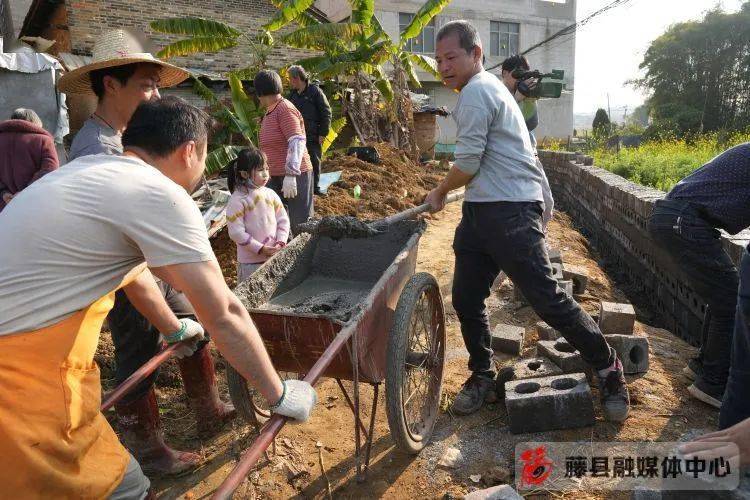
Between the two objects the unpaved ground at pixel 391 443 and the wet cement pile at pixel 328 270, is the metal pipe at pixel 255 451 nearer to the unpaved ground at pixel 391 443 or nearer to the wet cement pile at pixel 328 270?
the unpaved ground at pixel 391 443

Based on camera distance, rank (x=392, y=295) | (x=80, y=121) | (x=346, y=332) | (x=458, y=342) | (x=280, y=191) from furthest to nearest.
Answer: (x=80, y=121) → (x=280, y=191) → (x=458, y=342) → (x=392, y=295) → (x=346, y=332)

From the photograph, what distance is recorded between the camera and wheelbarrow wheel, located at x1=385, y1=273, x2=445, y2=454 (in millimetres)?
2473

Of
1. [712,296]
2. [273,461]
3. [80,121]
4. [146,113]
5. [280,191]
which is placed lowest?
[273,461]

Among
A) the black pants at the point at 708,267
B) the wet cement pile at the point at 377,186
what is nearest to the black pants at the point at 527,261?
the black pants at the point at 708,267

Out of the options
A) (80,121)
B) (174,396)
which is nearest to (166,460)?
(174,396)

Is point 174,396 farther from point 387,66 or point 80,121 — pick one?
point 387,66

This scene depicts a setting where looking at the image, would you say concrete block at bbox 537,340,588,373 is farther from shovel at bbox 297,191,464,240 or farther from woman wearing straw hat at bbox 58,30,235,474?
woman wearing straw hat at bbox 58,30,235,474

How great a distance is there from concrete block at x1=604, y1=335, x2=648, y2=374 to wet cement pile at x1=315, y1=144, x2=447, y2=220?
493 cm

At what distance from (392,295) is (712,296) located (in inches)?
74.3

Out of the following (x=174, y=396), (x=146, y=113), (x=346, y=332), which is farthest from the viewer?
(x=174, y=396)

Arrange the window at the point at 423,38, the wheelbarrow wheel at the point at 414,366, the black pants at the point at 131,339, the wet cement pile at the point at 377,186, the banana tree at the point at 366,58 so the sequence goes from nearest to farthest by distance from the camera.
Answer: the wheelbarrow wheel at the point at 414,366, the black pants at the point at 131,339, the wet cement pile at the point at 377,186, the banana tree at the point at 366,58, the window at the point at 423,38

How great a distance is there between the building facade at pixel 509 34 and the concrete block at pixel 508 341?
21.1 m

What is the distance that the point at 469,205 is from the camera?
2975 mm

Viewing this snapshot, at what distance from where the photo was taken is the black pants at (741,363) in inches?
74.2
